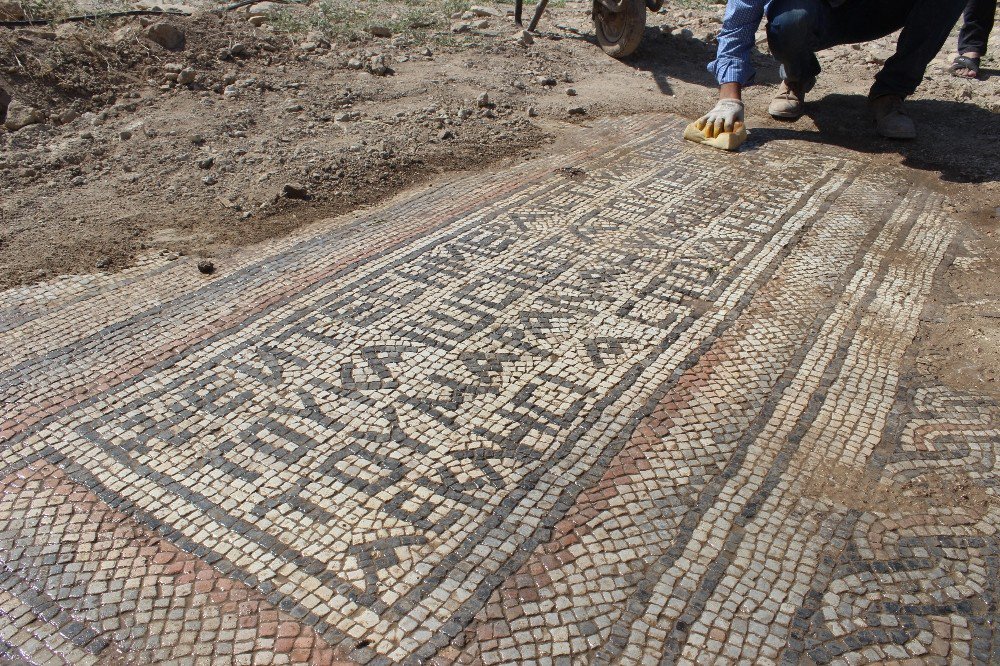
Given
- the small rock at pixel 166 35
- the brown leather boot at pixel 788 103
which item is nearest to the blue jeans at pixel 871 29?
the brown leather boot at pixel 788 103

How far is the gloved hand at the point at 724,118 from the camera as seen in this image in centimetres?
598

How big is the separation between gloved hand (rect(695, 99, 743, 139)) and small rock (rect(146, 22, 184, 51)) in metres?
4.61

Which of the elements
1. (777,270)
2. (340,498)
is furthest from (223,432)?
(777,270)

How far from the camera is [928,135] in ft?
20.5

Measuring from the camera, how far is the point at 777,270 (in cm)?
423

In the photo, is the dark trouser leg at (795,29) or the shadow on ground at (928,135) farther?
the dark trouser leg at (795,29)

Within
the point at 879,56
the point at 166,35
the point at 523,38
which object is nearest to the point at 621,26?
the point at 523,38

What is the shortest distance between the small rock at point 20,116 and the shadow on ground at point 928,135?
537 centimetres

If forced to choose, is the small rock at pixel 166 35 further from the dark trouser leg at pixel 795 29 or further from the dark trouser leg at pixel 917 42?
the dark trouser leg at pixel 917 42

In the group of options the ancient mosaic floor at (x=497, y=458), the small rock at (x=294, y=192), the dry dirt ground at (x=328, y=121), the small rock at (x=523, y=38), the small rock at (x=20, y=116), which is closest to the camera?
the ancient mosaic floor at (x=497, y=458)

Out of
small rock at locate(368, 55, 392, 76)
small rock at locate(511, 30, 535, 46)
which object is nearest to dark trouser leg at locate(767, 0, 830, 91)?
small rock at locate(511, 30, 535, 46)

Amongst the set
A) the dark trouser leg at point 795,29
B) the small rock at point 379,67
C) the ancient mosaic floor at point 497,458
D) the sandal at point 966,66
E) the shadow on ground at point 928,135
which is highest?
the dark trouser leg at point 795,29

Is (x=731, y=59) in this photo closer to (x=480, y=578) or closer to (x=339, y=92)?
(x=339, y=92)

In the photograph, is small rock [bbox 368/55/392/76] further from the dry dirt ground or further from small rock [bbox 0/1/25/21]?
small rock [bbox 0/1/25/21]
